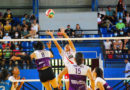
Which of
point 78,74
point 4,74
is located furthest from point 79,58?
point 4,74

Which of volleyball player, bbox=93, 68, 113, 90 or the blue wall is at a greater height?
volleyball player, bbox=93, 68, 113, 90

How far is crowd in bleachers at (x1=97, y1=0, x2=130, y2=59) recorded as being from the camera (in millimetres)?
15680

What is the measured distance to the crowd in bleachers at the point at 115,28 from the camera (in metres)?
15.7

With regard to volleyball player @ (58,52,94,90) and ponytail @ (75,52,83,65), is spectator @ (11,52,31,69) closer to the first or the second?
volleyball player @ (58,52,94,90)

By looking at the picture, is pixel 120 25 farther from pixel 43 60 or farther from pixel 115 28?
pixel 43 60

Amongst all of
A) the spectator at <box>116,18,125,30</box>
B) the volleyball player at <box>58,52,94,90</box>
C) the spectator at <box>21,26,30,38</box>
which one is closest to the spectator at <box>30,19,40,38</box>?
the spectator at <box>21,26,30,38</box>

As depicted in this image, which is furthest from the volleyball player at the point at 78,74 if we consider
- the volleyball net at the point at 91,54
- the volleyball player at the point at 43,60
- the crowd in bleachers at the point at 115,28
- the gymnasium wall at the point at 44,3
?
the gymnasium wall at the point at 44,3

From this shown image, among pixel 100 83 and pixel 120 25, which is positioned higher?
pixel 120 25

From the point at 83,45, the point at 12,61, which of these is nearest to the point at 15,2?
the point at 83,45

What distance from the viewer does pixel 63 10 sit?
22.0 m

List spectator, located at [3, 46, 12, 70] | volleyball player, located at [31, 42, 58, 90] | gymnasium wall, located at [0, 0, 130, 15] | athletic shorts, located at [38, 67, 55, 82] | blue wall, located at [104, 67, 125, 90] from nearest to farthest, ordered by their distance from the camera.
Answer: volleyball player, located at [31, 42, 58, 90] → athletic shorts, located at [38, 67, 55, 82] → spectator, located at [3, 46, 12, 70] → blue wall, located at [104, 67, 125, 90] → gymnasium wall, located at [0, 0, 130, 15]

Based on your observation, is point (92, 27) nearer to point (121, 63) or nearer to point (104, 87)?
point (121, 63)

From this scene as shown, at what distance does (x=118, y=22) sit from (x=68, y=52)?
11.1 metres

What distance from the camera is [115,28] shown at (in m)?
18.1
